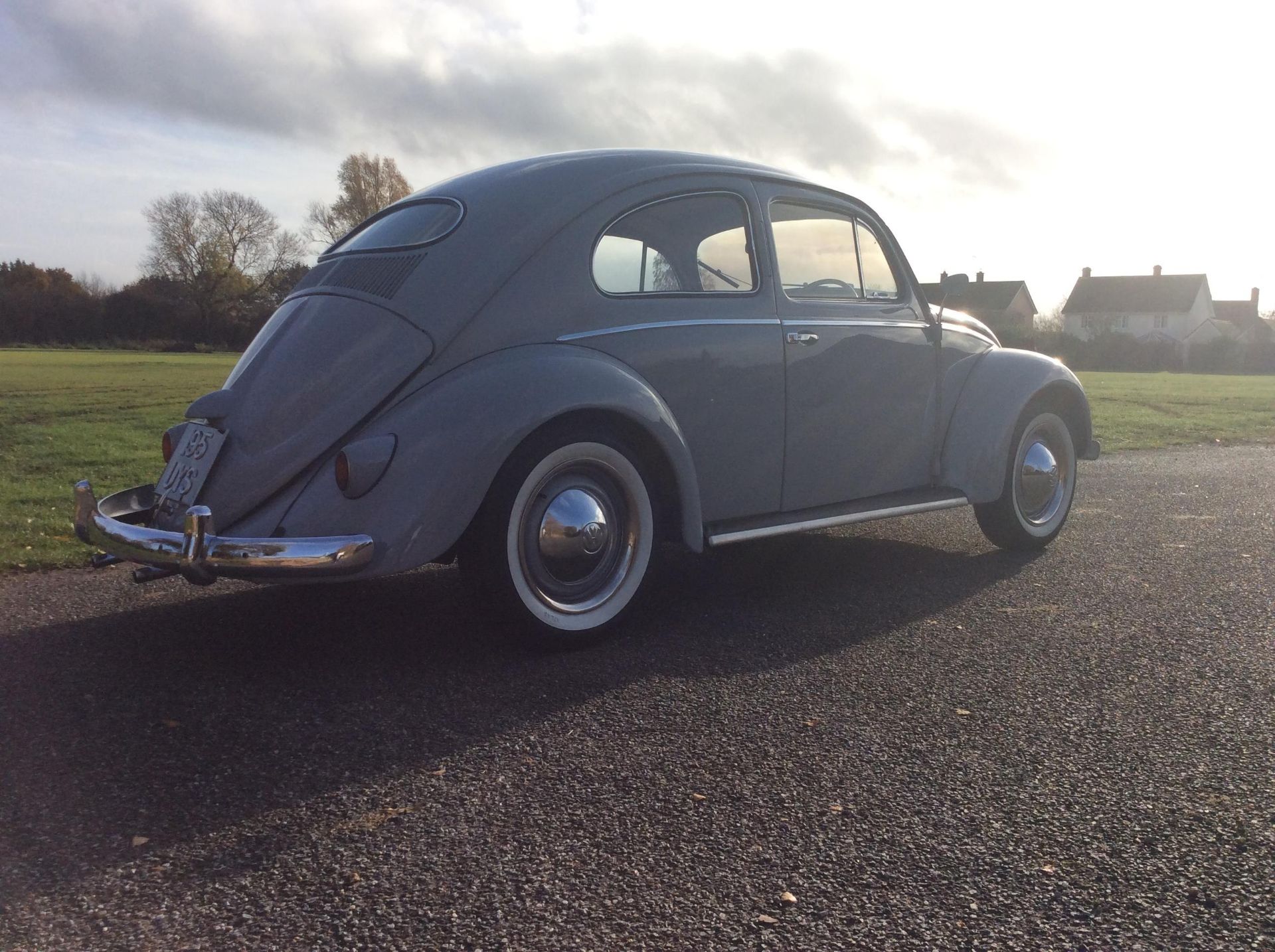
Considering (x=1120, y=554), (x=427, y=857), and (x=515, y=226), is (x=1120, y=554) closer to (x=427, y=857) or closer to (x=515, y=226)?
(x=515, y=226)

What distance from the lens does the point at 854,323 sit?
15.9ft

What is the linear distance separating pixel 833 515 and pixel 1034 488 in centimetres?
166

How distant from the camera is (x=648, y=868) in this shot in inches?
88.4

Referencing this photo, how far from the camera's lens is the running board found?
417 centimetres

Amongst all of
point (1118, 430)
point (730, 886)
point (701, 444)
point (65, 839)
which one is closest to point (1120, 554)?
point (701, 444)

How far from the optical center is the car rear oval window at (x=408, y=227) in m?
3.98

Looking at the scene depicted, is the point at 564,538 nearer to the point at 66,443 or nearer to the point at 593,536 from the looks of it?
the point at 593,536

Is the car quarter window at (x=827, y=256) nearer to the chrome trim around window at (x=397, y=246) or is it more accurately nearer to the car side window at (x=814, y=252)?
the car side window at (x=814, y=252)

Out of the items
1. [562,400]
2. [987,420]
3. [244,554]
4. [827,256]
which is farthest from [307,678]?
[987,420]

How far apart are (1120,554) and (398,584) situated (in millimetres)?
3723

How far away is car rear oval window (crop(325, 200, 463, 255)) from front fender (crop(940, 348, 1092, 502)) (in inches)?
109

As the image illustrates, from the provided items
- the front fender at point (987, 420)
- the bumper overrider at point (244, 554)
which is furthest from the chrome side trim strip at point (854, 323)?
the bumper overrider at point (244, 554)

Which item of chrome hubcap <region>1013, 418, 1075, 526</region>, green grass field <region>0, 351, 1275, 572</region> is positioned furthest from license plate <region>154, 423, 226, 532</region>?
chrome hubcap <region>1013, 418, 1075, 526</region>

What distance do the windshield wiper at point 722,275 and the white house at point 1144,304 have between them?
79.3 metres
